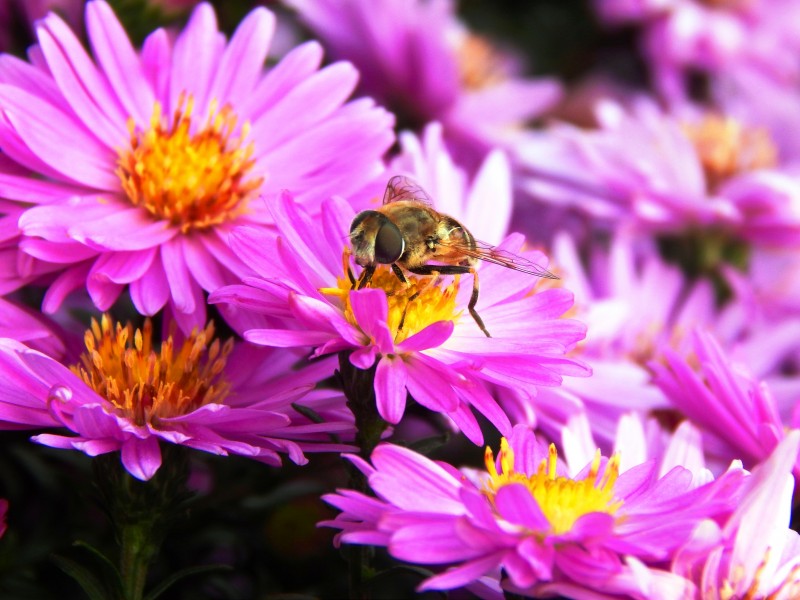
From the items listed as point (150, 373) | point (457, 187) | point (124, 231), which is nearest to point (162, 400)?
point (150, 373)

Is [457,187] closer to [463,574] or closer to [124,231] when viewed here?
[124,231]

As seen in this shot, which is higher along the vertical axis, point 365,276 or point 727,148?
point 365,276

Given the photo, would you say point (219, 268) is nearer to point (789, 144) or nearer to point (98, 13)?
point (98, 13)

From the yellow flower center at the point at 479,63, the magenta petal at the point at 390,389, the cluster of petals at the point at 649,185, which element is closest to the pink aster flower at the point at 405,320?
the magenta petal at the point at 390,389

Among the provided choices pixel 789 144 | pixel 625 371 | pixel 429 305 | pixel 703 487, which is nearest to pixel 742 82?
pixel 789 144

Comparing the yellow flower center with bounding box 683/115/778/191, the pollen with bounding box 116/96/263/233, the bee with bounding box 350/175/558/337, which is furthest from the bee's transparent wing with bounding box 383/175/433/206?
the yellow flower center with bounding box 683/115/778/191
